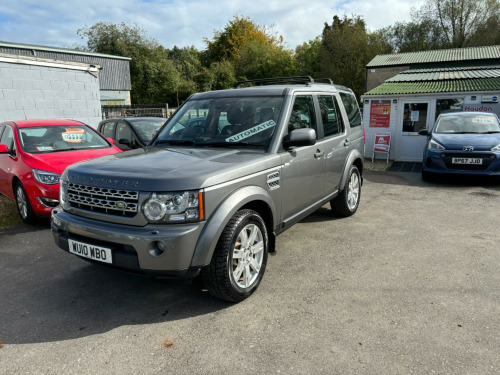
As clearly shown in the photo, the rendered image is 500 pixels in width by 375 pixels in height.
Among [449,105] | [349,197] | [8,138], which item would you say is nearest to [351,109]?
[349,197]

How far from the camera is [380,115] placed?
42.9ft

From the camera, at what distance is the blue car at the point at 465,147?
7.92 meters

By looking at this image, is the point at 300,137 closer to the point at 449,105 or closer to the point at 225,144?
the point at 225,144

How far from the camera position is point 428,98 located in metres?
12.4

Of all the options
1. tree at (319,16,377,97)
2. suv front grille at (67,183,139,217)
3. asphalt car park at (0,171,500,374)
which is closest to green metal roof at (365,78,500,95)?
asphalt car park at (0,171,500,374)

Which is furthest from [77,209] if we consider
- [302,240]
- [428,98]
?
[428,98]

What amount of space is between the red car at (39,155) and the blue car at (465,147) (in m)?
6.93

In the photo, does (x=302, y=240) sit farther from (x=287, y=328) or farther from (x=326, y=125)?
(x=287, y=328)

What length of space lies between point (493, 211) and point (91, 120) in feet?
38.6

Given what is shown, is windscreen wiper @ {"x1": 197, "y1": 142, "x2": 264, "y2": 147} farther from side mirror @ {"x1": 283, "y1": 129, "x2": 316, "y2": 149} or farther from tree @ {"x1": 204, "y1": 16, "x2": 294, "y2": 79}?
tree @ {"x1": 204, "y1": 16, "x2": 294, "y2": 79}

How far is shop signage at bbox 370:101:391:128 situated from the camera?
12.9 metres

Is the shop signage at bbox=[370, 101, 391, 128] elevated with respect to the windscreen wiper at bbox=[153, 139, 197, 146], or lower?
elevated

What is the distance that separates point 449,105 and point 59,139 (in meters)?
11.6

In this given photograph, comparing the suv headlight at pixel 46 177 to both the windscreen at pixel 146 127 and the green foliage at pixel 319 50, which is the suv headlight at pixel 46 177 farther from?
the green foliage at pixel 319 50
